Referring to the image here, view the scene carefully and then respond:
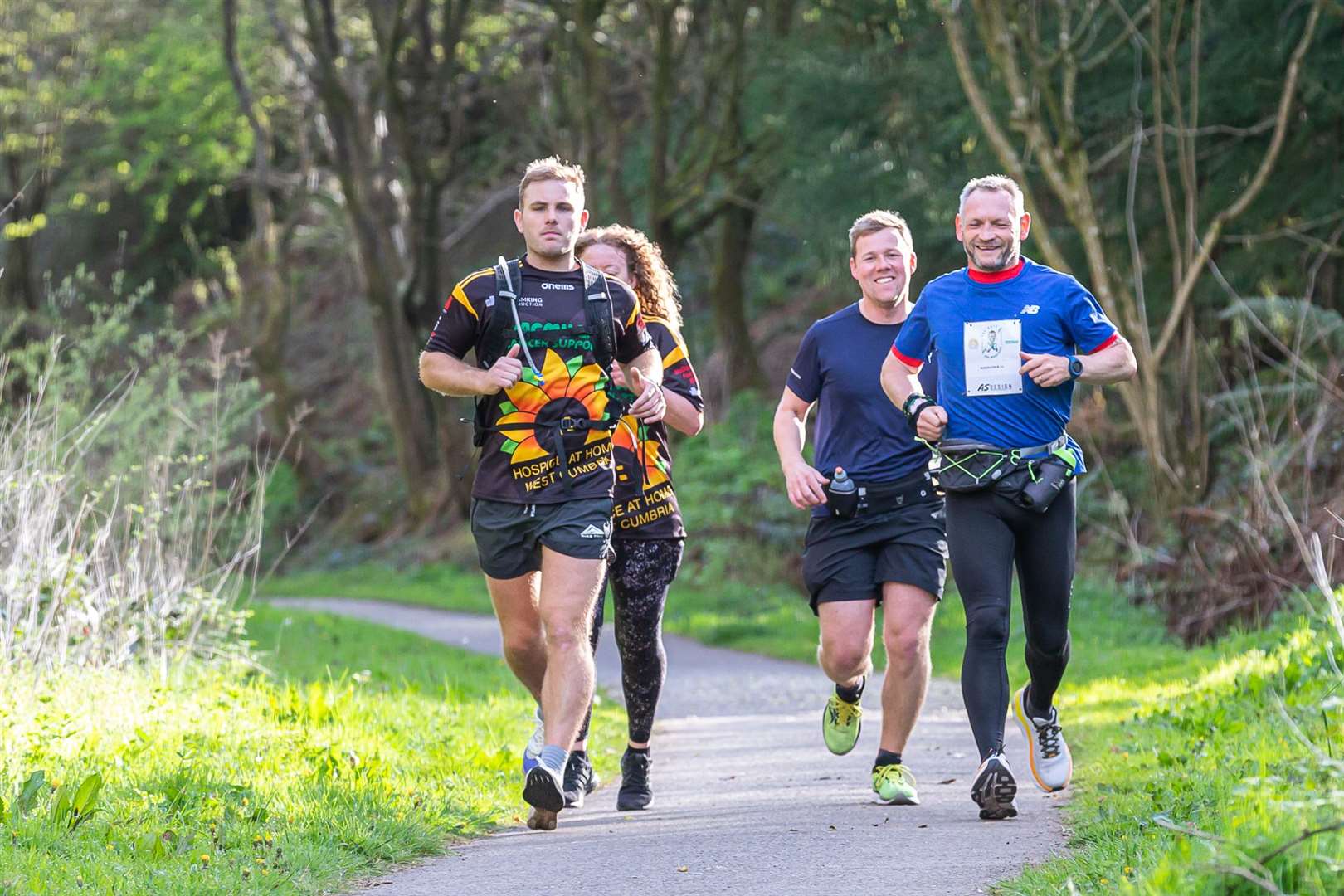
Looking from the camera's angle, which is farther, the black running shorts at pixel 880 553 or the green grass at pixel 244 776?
the black running shorts at pixel 880 553

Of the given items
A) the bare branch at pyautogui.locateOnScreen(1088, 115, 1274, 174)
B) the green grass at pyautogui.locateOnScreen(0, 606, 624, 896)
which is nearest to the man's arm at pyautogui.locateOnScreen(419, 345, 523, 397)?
the green grass at pyautogui.locateOnScreen(0, 606, 624, 896)

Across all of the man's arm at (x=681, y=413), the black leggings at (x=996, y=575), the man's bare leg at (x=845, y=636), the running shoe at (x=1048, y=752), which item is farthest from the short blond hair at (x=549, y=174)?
the running shoe at (x=1048, y=752)

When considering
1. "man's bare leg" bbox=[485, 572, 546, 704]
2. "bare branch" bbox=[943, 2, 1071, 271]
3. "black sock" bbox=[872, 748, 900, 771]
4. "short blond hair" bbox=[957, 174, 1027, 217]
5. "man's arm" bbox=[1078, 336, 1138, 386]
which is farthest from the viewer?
"bare branch" bbox=[943, 2, 1071, 271]

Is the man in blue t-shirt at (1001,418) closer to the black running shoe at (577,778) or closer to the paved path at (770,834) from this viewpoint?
the paved path at (770,834)

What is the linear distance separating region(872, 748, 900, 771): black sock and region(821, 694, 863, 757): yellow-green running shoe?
38cm

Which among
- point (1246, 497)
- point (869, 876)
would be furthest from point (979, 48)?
point (869, 876)

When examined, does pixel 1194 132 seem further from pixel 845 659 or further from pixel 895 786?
pixel 895 786

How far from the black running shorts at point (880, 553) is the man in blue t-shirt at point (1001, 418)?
419 millimetres

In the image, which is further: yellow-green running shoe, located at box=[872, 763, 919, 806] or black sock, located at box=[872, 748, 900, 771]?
black sock, located at box=[872, 748, 900, 771]

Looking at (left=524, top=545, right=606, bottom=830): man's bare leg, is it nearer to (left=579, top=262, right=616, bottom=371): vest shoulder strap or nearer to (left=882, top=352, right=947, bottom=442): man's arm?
(left=579, top=262, right=616, bottom=371): vest shoulder strap

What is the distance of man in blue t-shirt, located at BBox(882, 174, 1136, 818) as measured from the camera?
6.28 metres

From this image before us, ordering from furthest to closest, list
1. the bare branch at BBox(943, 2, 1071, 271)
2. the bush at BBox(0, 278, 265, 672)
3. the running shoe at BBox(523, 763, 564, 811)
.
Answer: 1. the bare branch at BBox(943, 2, 1071, 271)
2. the bush at BBox(0, 278, 265, 672)
3. the running shoe at BBox(523, 763, 564, 811)

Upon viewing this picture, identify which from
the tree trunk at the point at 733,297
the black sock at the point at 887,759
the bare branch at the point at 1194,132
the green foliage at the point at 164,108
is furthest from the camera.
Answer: the green foliage at the point at 164,108

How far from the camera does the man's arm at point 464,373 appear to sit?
6141 millimetres
